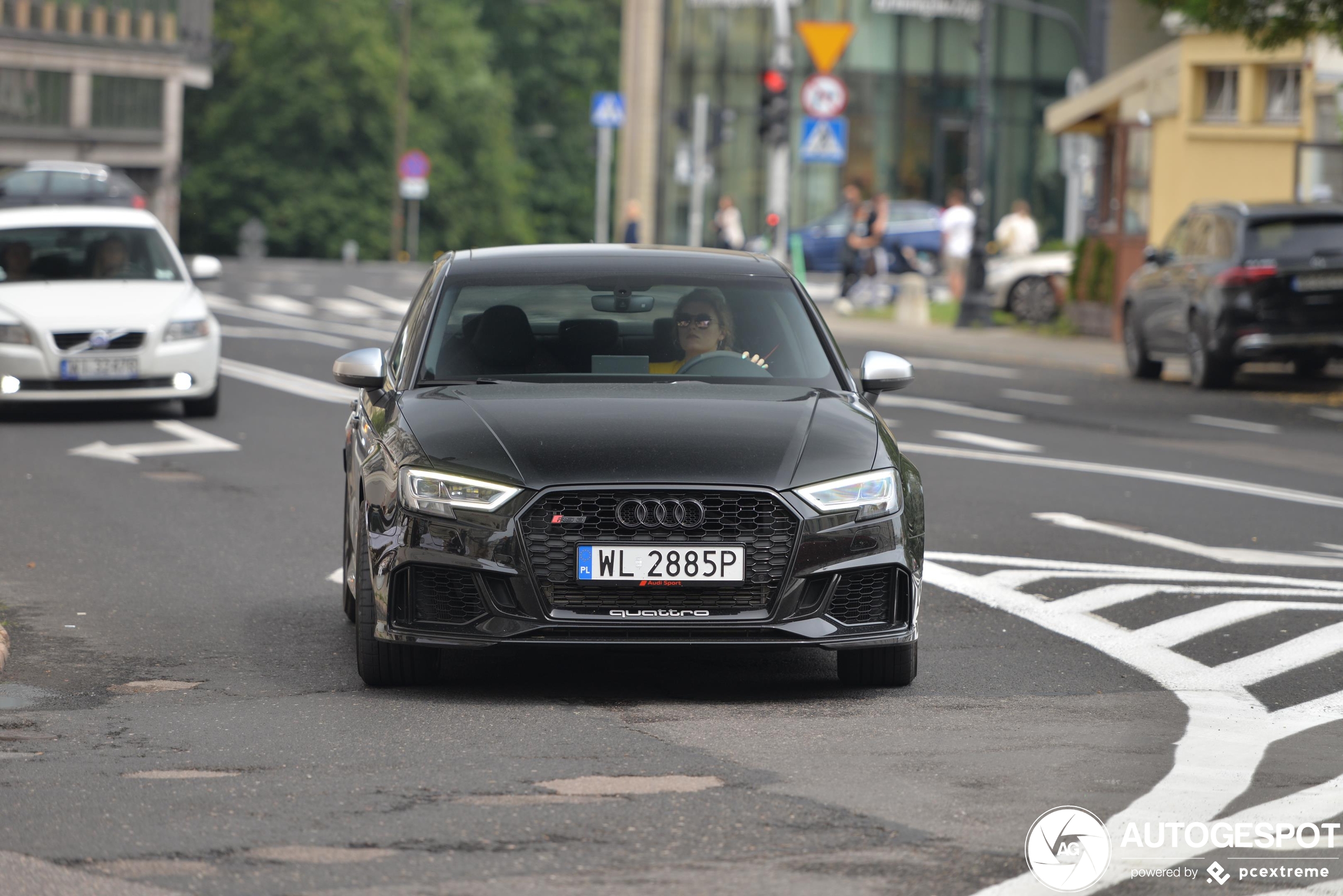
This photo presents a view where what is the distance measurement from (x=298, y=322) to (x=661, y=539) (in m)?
27.0

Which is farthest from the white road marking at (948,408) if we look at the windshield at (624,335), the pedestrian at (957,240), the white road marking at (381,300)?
the pedestrian at (957,240)

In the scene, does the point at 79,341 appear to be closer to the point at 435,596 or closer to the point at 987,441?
the point at 987,441

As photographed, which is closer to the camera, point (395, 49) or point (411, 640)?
A: point (411, 640)

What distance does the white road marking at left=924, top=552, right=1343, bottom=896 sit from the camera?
5715 mm

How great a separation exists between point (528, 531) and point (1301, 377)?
19.9 m

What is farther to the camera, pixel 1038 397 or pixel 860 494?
pixel 1038 397

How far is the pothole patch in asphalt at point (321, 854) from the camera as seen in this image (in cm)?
517

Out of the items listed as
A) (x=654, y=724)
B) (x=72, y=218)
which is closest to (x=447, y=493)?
(x=654, y=724)

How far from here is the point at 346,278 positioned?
4753 cm

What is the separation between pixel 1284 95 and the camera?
30.2 metres

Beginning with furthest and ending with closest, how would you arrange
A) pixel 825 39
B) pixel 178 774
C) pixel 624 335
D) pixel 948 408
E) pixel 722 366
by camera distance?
pixel 825 39 < pixel 948 408 < pixel 624 335 < pixel 722 366 < pixel 178 774

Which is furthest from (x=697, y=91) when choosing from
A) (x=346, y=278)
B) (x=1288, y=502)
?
(x=1288, y=502)

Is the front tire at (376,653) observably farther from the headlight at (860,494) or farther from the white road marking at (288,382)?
the white road marking at (288,382)

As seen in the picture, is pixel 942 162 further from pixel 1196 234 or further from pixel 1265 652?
pixel 1265 652
